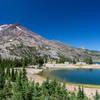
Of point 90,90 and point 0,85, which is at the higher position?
point 0,85

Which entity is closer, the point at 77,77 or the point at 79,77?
the point at 79,77

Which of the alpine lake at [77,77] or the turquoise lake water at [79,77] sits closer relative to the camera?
the alpine lake at [77,77]

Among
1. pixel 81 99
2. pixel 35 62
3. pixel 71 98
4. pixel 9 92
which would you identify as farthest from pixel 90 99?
pixel 35 62

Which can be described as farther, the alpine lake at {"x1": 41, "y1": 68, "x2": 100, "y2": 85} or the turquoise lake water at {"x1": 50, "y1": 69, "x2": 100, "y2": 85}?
the turquoise lake water at {"x1": 50, "y1": 69, "x2": 100, "y2": 85}

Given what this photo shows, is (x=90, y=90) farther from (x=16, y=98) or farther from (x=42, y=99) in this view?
(x=16, y=98)

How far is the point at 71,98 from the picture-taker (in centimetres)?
3212

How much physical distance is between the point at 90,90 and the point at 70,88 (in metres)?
7.41

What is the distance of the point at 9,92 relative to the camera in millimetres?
38156

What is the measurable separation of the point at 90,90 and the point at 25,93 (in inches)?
963

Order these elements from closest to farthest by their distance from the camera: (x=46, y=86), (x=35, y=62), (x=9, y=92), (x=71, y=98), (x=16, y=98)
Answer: (x=16, y=98)
(x=71, y=98)
(x=9, y=92)
(x=46, y=86)
(x=35, y=62)

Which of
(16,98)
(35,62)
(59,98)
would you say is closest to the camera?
(16,98)

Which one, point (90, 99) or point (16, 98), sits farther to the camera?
point (90, 99)

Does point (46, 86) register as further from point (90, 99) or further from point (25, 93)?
point (90, 99)

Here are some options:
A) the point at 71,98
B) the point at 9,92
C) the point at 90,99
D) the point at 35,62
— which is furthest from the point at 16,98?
the point at 35,62
